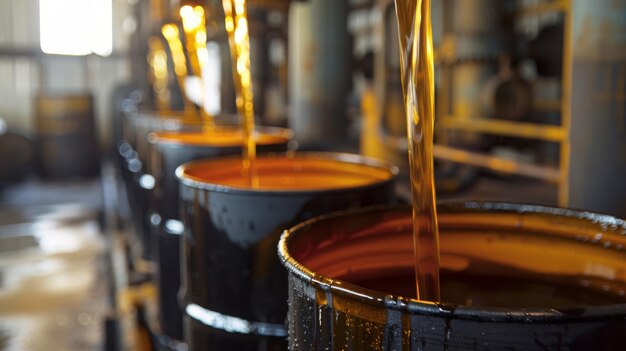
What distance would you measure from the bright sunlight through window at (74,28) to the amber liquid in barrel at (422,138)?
48.7ft

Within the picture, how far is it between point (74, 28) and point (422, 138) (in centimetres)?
1569

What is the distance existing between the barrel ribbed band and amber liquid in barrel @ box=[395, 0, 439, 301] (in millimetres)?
484

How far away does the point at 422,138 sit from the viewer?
92 centimetres

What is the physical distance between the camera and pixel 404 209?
1106mm

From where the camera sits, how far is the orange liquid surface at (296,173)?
1825mm

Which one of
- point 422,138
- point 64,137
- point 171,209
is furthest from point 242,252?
point 64,137

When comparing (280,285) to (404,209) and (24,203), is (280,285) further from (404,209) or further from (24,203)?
(24,203)

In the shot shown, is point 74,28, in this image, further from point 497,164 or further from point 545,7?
point 497,164

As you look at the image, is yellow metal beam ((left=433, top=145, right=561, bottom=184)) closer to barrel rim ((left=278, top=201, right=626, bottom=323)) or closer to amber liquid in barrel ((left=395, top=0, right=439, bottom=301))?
amber liquid in barrel ((left=395, top=0, right=439, bottom=301))

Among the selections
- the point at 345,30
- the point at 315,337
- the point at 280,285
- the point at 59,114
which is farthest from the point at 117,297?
the point at 59,114

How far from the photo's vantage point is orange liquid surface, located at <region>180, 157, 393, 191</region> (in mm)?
1825

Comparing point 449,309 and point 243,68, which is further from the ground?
point 243,68

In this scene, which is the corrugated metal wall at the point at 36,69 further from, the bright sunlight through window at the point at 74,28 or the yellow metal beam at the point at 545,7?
the yellow metal beam at the point at 545,7

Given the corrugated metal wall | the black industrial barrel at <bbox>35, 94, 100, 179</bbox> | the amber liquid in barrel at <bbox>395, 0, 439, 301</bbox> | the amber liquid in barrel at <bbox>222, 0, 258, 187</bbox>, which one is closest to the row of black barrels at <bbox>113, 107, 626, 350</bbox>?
the amber liquid in barrel at <bbox>395, 0, 439, 301</bbox>
